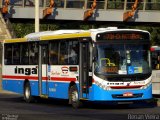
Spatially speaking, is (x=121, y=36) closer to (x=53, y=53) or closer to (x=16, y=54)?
(x=53, y=53)

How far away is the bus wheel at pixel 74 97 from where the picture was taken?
24625 mm

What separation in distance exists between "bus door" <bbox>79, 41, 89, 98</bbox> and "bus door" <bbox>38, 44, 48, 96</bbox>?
9.71ft

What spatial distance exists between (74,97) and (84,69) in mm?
1225

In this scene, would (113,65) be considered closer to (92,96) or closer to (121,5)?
(92,96)

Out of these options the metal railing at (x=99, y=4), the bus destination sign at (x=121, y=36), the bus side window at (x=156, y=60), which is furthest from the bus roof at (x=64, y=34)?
the metal railing at (x=99, y=4)

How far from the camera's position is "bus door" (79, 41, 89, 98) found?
78.7 ft

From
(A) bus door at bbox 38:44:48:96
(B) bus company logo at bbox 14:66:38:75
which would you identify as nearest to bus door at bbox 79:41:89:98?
(A) bus door at bbox 38:44:48:96

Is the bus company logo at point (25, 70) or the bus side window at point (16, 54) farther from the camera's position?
the bus side window at point (16, 54)

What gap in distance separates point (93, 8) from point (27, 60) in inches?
1044

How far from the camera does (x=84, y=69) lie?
79.1 feet

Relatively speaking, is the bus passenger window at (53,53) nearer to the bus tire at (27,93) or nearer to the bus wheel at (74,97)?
the bus wheel at (74,97)

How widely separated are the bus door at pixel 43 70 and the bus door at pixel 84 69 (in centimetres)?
296

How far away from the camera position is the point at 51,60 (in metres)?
26.6

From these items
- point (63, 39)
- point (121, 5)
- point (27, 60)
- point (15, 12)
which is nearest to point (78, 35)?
point (63, 39)
